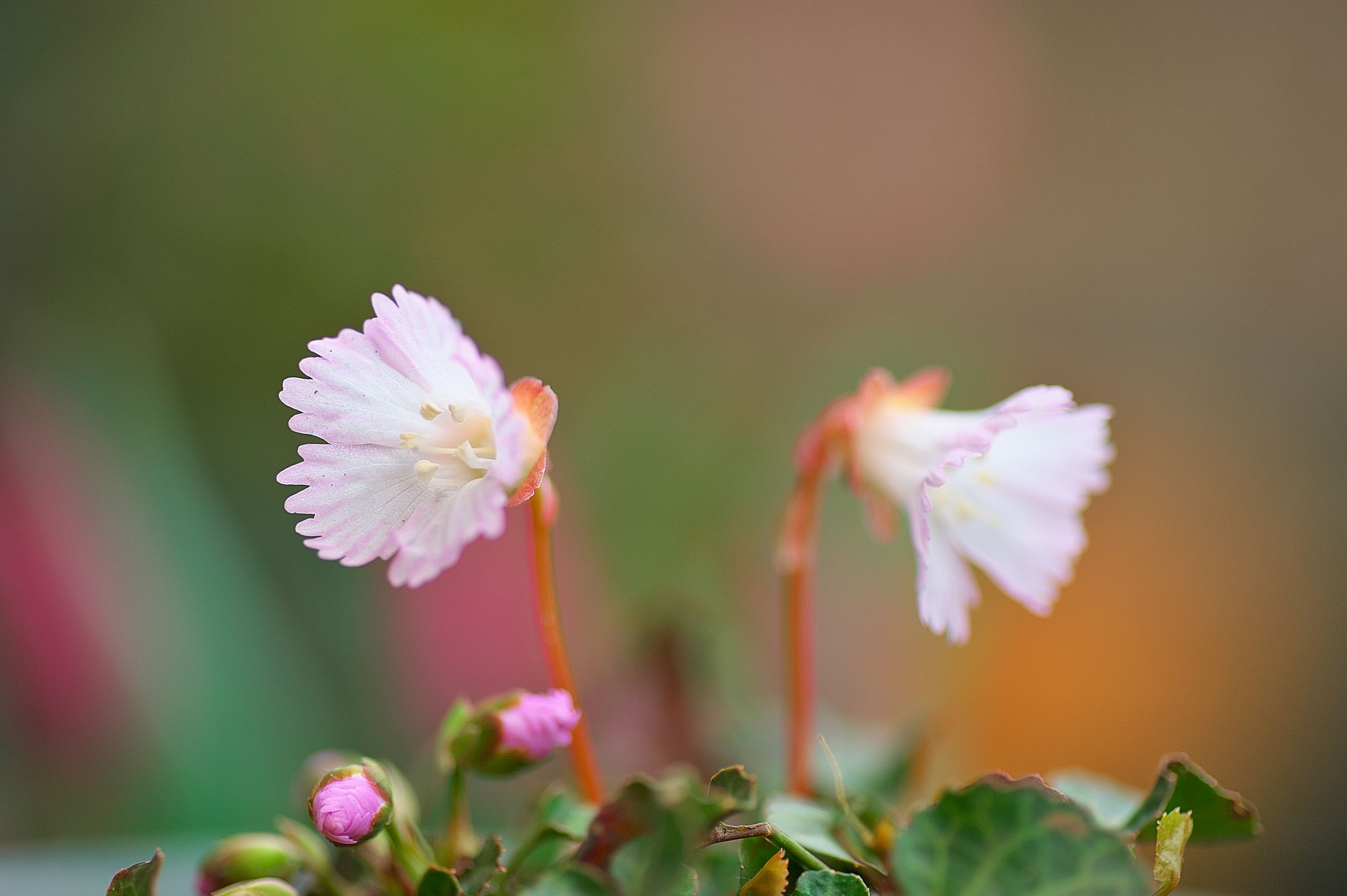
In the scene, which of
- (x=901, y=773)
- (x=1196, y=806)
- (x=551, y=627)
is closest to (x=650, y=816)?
(x=551, y=627)

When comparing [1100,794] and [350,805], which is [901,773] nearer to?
[1100,794]

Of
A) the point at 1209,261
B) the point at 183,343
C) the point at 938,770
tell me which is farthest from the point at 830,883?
the point at 1209,261

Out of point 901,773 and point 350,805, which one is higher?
point 350,805

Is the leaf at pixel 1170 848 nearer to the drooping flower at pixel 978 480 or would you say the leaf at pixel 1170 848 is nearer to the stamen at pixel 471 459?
the drooping flower at pixel 978 480

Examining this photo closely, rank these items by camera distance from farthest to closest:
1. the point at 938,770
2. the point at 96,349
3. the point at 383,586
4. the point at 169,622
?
the point at 383,586 → the point at 96,349 → the point at 169,622 → the point at 938,770

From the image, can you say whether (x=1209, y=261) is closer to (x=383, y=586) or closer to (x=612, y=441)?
(x=612, y=441)

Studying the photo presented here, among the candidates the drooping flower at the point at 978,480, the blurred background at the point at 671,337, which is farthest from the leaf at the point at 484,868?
the blurred background at the point at 671,337
